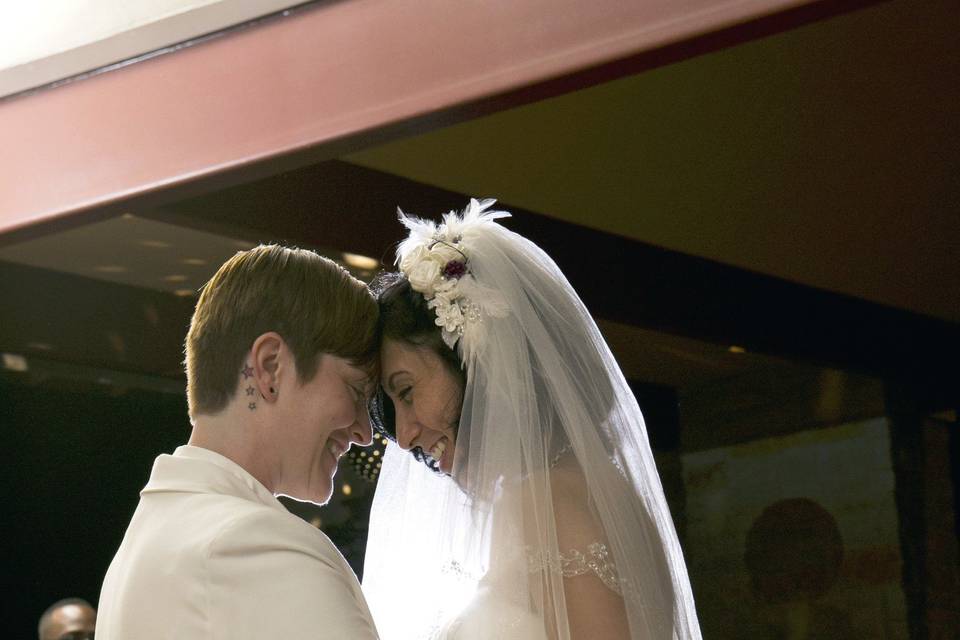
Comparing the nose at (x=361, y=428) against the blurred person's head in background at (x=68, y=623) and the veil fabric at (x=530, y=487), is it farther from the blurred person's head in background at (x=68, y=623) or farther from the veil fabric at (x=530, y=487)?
the blurred person's head in background at (x=68, y=623)

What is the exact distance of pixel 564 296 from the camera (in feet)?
7.11

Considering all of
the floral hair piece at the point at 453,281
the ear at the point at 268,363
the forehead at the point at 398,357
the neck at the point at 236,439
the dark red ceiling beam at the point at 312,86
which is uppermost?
the dark red ceiling beam at the point at 312,86

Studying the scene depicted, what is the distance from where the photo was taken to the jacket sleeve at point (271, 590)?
150 centimetres

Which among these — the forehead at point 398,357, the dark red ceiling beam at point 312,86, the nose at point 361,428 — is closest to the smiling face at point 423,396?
the forehead at point 398,357

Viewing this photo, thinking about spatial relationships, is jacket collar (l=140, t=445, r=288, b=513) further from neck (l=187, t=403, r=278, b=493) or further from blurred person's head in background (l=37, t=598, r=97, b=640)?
blurred person's head in background (l=37, t=598, r=97, b=640)

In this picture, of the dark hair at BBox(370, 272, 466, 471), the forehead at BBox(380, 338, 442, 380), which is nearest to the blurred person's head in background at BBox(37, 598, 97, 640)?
the dark hair at BBox(370, 272, 466, 471)

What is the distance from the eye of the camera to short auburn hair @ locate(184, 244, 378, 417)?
1740 millimetres

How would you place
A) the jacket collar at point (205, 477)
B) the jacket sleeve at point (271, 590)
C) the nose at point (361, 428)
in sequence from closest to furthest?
the jacket sleeve at point (271, 590)
the jacket collar at point (205, 477)
the nose at point (361, 428)

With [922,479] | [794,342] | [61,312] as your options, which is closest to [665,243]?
[794,342]

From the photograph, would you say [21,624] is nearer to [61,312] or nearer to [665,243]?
[61,312]

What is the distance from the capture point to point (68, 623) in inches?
149

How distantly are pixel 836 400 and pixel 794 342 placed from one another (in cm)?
34

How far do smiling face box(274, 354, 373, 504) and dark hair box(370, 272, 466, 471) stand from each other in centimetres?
19

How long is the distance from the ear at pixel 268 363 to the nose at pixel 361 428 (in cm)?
17
